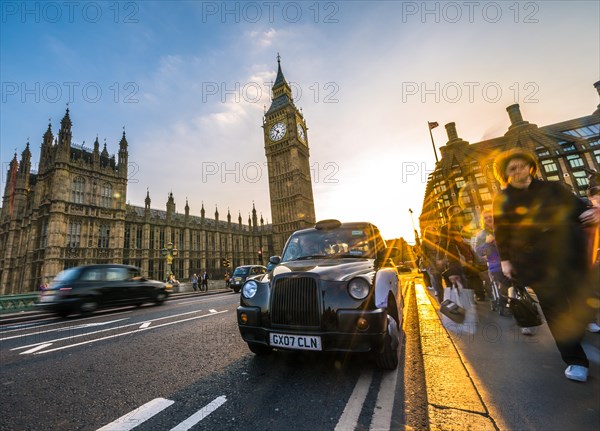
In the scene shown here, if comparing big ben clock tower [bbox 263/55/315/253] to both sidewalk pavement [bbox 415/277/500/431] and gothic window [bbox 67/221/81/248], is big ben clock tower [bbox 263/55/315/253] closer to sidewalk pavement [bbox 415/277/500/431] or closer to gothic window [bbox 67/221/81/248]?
gothic window [bbox 67/221/81/248]

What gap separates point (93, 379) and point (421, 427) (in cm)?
335

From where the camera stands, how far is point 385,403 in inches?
78.3

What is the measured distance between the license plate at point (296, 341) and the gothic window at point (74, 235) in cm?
4053

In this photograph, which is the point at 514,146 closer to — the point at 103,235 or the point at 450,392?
the point at 450,392

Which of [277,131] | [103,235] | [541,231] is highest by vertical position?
[277,131]

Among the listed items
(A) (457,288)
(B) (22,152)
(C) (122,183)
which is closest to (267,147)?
(C) (122,183)

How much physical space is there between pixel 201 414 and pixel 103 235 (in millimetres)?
42432

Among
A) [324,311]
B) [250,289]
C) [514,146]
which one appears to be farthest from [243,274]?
[514,146]

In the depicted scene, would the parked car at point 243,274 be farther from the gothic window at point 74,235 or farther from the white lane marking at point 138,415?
the gothic window at point 74,235

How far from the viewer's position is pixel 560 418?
5.28 ft

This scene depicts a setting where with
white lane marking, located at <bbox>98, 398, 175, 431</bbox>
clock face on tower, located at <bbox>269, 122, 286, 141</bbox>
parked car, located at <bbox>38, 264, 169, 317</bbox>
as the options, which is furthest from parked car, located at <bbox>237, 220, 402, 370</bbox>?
clock face on tower, located at <bbox>269, 122, 286, 141</bbox>

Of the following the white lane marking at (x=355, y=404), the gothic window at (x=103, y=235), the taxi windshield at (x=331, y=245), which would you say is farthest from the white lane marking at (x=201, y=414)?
the gothic window at (x=103, y=235)

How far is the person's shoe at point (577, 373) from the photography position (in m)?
2.05

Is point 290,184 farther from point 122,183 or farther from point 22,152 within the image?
point 22,152
